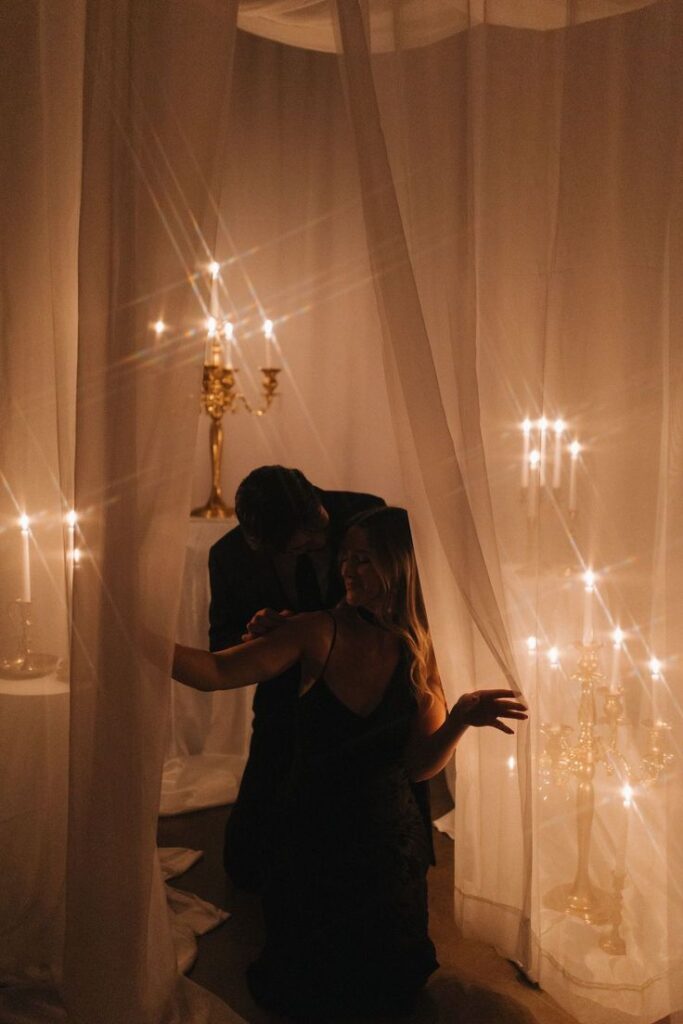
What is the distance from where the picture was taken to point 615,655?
1.77m

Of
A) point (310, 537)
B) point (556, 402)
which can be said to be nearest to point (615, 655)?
point (556, 402)

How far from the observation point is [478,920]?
1.84 m

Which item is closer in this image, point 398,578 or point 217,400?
point 398,578

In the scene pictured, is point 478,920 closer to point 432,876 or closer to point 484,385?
point 432,876

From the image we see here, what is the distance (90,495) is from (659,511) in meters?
1.03

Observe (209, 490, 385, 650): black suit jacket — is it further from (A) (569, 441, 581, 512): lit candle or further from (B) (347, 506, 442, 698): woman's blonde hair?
(A) (569, 441, 581, 512): lit candle

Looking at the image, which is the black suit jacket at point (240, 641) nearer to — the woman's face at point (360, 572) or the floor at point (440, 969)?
the floor at point (440, 969)

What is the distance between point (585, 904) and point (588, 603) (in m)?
0.61

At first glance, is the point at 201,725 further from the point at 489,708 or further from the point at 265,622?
the point at 489,708

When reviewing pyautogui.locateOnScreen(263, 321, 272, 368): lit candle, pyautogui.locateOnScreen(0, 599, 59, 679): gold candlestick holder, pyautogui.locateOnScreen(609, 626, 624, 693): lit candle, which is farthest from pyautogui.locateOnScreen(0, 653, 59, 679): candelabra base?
pyautogui.locateOnScreen(263, 321, 272, 368): lit candle

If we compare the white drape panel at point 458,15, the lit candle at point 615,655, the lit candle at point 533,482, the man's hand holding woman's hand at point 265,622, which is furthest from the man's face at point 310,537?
the white drape panel at point 458,15

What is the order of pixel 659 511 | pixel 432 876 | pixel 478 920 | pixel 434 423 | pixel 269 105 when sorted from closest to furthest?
pixel 434 423 → pixel 659 511 → pixel 478 920 → pixel 432 876 → pixel 269 105

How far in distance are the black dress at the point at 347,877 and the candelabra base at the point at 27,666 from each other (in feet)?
1.59

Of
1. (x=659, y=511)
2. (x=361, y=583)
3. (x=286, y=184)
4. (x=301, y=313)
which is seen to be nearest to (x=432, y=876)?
(x=361, y=583)
